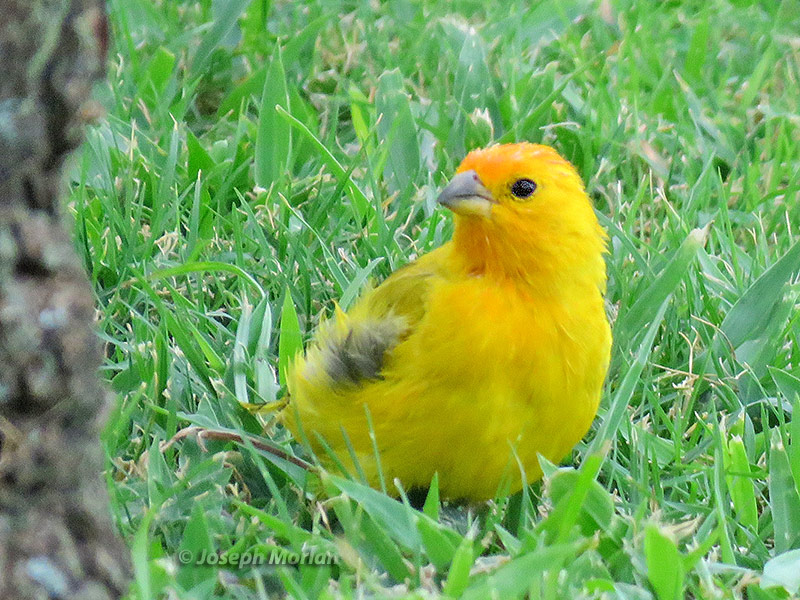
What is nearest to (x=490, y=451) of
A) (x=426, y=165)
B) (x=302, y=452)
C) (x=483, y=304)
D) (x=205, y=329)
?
(x=483, y=304)

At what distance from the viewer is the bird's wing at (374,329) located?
264cm

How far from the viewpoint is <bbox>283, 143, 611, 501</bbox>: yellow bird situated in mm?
2477

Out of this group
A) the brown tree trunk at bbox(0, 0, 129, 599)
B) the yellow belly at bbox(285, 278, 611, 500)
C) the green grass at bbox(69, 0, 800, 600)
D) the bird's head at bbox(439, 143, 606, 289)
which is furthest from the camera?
the bird's head at bbox(439, 143, 606, 289)

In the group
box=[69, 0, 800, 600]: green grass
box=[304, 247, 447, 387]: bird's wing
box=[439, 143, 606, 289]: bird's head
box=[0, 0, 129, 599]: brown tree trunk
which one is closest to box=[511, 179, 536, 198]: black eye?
box=[439, 143, 606, 289]: bird's head

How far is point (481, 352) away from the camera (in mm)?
2463

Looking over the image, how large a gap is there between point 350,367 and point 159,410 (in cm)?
44

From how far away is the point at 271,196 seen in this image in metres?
3.59

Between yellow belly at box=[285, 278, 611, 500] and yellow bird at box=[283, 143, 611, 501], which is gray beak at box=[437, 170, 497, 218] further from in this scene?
yellow belly at box=[285, 278, 611, 500]

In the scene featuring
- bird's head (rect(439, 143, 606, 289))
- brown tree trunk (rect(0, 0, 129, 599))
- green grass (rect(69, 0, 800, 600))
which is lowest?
green grass (rect(69, 0, 800, 600))

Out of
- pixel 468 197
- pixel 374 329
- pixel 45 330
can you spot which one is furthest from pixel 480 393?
pixel 45 330

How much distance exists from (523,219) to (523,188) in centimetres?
8

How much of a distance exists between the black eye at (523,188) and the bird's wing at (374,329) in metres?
0.23

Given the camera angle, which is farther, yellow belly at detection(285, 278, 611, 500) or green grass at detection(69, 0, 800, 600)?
yellow belly at detection(285, 278, 611, 500)

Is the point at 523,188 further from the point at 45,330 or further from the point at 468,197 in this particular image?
the point at 45,330
